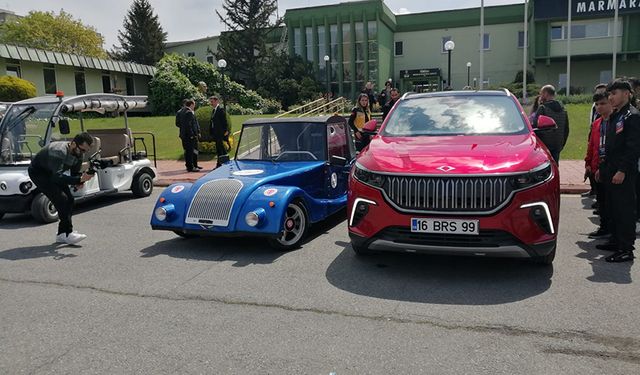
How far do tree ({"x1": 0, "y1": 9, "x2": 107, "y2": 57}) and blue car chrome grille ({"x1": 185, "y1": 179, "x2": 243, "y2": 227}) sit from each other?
172ft

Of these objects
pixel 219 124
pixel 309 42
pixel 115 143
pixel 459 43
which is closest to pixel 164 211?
pixel 115 143

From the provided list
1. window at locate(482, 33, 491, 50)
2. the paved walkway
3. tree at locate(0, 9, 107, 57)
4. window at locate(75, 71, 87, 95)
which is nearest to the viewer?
the paved walkway

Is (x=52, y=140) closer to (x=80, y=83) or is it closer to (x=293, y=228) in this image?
(x=293, y=228)

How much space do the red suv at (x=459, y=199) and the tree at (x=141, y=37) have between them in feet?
184

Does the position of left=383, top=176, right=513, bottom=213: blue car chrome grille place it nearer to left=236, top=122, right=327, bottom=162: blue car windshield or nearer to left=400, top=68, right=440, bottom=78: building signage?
left=236, top=122, right=327, bottom=162: blue car windshield

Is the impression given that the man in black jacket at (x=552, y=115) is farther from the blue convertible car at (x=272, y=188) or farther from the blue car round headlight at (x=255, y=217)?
the blue car round headlight at (x=255, y=217)

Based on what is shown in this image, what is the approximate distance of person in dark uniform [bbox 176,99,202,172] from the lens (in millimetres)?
13391

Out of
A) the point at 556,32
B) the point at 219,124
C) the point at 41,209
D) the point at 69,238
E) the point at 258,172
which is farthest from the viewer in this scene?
the point at 556,32

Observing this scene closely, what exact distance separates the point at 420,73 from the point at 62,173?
1559 inches

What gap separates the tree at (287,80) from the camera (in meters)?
38.6

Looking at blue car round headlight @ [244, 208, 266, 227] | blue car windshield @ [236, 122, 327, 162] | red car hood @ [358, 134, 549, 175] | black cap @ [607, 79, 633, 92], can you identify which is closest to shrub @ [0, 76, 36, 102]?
blue car windshield @ [236, 122, 327, 162]

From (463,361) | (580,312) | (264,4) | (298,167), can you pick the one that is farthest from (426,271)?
(264,4)

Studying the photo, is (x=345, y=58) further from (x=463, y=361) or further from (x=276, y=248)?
(x=463, y=361)

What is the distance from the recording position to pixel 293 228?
623cm
